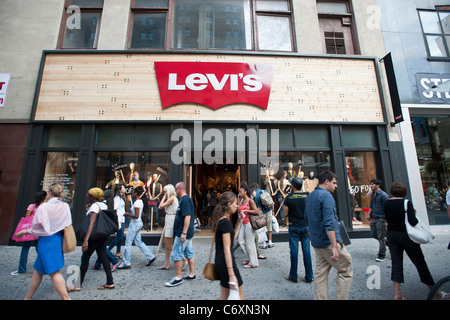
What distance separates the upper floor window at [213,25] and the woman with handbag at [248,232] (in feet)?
21.0

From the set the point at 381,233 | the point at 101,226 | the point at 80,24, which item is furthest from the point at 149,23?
the point at 381,233

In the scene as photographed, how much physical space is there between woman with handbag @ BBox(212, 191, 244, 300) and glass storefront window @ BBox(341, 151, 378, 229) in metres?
6.66

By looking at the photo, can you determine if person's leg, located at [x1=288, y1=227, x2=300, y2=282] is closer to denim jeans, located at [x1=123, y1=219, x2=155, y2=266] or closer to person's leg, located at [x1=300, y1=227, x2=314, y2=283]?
person's leg, located at [x1=300, y1=227, x2=314, y2=283]

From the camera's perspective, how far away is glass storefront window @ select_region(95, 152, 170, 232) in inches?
295

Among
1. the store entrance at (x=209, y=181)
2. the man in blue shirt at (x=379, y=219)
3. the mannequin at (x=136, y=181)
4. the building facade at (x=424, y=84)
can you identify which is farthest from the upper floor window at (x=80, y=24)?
the building facade at (x=424, y=84)

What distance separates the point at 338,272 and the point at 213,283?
7.38 feet

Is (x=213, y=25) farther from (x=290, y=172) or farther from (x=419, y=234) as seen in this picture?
(x=419, y=234)

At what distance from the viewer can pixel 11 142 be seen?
7266mm

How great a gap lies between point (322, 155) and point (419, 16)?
7809mm

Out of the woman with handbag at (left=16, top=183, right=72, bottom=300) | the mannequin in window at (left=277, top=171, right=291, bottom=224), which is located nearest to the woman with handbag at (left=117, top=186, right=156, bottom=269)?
the woman with handbag at (left=16, top=183, right=72, bottom=300)

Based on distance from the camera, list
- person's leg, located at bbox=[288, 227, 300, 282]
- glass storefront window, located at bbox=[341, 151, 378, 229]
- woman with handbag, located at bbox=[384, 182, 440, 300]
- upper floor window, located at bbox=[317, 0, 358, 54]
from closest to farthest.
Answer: woman with handbag, located at bbox=[384, 182, 440, 300] → person's leg, located at bbox=[288, 227, 300, 282] → glass storefront window, located at bbox=[341, 151, 378, 229] → upper floor window, located at bbox=[317, 0, 358, 54]

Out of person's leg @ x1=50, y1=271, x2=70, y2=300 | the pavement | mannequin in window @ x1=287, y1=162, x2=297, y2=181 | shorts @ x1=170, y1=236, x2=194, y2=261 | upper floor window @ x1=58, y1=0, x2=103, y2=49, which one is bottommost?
the pavement

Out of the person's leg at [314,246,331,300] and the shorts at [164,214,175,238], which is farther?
the shorts at [164,214,175,238]
